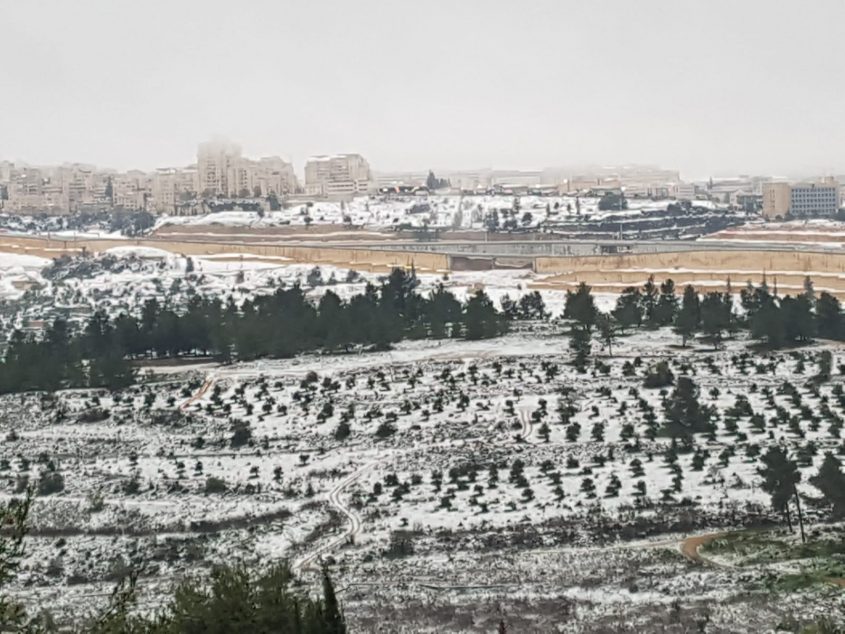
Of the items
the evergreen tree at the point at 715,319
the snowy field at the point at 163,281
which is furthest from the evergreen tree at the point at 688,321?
the snowy field at the point at 163,281

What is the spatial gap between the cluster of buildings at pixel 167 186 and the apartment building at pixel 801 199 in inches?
1264

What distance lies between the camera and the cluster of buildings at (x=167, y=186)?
316 feet

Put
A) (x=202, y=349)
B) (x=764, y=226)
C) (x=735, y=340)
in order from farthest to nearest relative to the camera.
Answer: (x=764, y=226) < (x=202, y=349) < (x=735, y=340)

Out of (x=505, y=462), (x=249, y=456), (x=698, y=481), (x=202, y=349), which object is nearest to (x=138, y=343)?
(x=202, y=349)

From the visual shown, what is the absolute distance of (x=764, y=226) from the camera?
70.2m

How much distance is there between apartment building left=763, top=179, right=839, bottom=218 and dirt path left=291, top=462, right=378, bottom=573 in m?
63.9

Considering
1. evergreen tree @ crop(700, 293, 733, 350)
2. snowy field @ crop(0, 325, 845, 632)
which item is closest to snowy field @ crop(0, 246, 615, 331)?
evergreen tree @ crop(700, 293, 733, 350)

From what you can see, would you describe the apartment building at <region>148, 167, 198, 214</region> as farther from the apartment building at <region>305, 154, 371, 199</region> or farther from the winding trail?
the winding trail

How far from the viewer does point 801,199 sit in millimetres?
87062

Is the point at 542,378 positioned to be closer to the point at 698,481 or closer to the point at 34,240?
the point at 698,481

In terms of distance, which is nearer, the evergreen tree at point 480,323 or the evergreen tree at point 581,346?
the evergreen tree at point 581,346

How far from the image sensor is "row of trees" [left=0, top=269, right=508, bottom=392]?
114ft

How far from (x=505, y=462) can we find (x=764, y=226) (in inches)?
2032

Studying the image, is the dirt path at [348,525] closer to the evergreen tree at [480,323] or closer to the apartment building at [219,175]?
the evergreen tree at [480,323]
